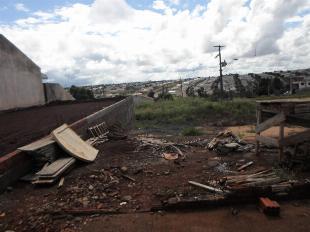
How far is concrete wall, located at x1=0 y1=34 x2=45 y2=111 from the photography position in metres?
18.6

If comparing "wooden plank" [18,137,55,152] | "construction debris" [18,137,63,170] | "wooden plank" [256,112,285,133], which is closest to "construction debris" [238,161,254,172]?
"wooden plank" [256,112,285,133]

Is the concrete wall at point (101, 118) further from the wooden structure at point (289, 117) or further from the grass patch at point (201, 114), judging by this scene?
the grass patch at point (201, 114)

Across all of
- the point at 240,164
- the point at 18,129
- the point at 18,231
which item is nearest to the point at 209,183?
the point at 240,164

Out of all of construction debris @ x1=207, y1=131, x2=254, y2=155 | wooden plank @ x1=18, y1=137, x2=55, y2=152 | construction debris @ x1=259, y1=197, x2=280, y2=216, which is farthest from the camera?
construction debris @ x1=207, y1=131, x2=254, y2=155

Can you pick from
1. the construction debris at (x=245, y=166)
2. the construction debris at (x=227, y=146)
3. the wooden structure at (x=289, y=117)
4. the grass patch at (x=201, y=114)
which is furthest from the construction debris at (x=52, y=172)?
the grass patch at (x=201, y=114)

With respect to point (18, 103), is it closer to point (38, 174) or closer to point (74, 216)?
point (38, 174)

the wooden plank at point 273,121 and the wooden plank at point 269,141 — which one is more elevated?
the wooden plank at point 273,121

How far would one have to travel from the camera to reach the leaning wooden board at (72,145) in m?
8.40

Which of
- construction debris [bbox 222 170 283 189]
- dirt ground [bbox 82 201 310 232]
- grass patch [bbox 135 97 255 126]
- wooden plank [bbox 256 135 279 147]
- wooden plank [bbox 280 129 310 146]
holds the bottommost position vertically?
grass patch [bbox 135 97 255 126]

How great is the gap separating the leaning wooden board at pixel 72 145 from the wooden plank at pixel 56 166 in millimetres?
358

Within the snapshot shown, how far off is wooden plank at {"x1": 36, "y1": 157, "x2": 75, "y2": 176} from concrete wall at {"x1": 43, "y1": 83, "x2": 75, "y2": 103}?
63.1ft

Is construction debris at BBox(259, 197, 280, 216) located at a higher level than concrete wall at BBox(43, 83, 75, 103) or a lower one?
lower

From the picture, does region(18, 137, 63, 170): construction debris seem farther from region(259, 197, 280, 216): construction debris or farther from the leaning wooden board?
region(259, 197, 280, 216): construction debris

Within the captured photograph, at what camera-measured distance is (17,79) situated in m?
20.5
